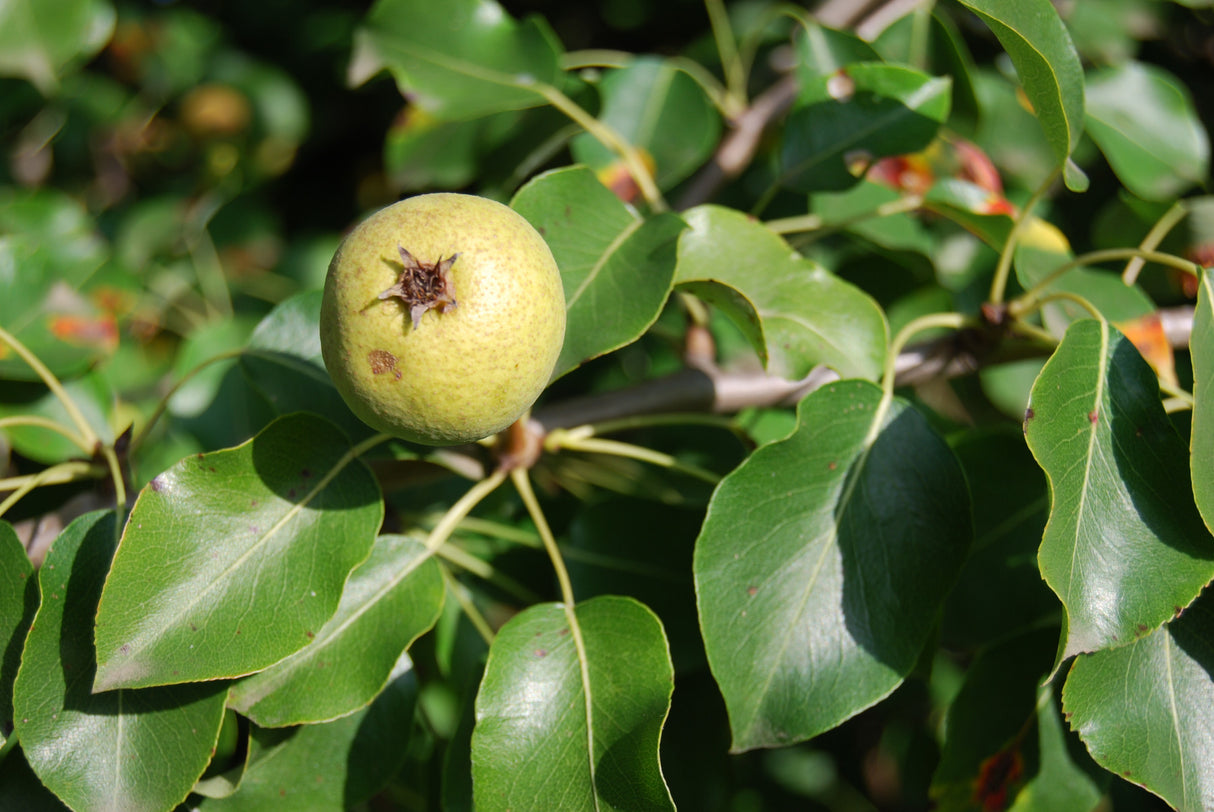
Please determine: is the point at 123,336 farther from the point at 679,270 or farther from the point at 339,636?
the point at 679,270

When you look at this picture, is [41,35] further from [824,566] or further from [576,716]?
[824,566]

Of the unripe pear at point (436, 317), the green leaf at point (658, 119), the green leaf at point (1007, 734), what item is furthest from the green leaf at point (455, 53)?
the green leaf at point (1007, 734)

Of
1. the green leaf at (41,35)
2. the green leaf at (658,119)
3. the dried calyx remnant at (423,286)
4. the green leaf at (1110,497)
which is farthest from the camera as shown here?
the green leaf at (41,35)

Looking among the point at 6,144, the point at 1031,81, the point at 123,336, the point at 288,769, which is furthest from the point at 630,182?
the point at 6,144

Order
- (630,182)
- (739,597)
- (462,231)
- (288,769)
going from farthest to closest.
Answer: (630,182), (288,769), (739,597), (462,231)

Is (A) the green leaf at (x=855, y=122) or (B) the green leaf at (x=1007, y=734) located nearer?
(B) the green leaf at (x=1007, y=734)

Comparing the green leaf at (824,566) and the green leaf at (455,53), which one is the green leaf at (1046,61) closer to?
the green leaf at (824,566)

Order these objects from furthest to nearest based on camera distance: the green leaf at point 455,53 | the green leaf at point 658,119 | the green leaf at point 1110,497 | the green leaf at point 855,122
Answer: the green leaf at point 658,119 → the green leaf at point 455,53 → the green leaf at point 855,122 → the green leaf at point 1110,497
